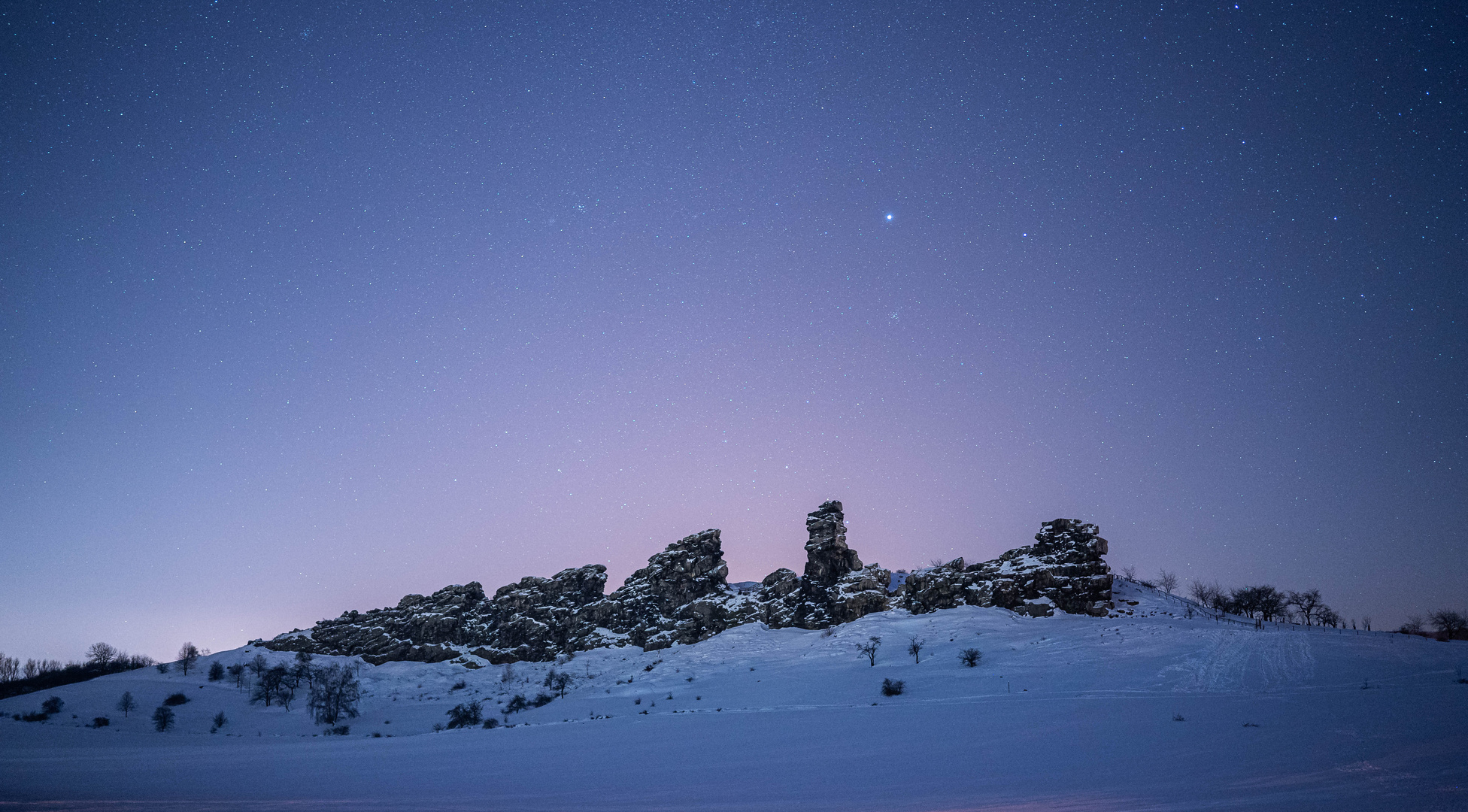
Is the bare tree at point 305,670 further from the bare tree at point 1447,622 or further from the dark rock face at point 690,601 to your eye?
the bare tree at point 1447,622

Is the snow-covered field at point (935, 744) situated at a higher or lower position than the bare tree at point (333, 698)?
higher

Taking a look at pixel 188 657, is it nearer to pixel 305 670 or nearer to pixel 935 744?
pixel 305 670

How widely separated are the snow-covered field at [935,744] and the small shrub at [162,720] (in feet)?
3.87

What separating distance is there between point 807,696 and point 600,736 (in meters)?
19.9

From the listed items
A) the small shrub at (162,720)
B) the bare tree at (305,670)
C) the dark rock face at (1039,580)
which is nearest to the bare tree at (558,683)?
the bare tree at (305,670)

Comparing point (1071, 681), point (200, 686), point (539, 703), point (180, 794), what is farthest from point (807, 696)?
point (200, 686)

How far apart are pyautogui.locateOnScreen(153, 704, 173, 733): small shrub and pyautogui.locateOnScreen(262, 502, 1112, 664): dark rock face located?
125ft

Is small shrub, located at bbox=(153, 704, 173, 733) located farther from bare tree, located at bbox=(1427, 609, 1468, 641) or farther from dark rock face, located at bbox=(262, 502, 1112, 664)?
bare tree, located at bbox=(1427, 609, 1468, 641)

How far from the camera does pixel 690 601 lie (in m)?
92.6

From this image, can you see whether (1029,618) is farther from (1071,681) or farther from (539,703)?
(539,703)

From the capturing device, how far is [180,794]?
14.9 meters

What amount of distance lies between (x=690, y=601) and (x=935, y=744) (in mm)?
76693

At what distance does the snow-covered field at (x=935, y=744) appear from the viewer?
12.5 meters

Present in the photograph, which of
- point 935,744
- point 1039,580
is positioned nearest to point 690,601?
point 1039,580
